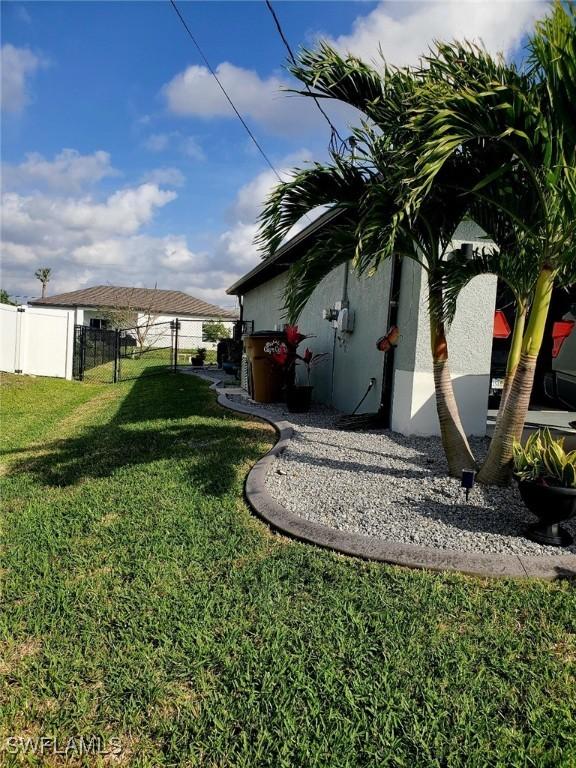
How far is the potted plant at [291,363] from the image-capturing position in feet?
28.7

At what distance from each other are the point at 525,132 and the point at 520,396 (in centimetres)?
201

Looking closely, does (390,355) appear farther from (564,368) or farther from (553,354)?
(553,354)

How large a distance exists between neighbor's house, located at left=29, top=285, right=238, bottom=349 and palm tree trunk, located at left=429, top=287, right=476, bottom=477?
105ft

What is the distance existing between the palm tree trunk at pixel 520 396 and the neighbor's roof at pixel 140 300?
39783 mm

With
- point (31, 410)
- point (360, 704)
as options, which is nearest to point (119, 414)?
point (31, 410)

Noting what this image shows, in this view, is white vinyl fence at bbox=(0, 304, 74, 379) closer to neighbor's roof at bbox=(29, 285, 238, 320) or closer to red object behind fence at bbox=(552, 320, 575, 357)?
red object behind fence at bbox=(552, 320, 575, 357)

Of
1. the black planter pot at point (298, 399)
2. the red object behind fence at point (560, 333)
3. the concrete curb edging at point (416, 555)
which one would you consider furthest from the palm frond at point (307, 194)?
the red object behind fence at point (560, 333)

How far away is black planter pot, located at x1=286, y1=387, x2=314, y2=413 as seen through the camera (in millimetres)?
8719

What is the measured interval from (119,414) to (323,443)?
427cm

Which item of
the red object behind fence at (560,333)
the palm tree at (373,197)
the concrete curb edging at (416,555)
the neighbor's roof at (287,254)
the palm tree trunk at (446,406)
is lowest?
the concrete curb edging at (416,555)

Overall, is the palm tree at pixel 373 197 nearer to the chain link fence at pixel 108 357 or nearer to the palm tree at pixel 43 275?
the chain link fence at pixel 108 357

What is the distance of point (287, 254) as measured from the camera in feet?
37.6

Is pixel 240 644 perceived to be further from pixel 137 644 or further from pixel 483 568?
pixel 483 568

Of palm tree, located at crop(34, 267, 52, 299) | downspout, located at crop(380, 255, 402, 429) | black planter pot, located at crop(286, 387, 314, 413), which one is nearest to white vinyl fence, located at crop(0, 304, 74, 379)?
black planter pot, located at crop(286, 387, 314, 413)
